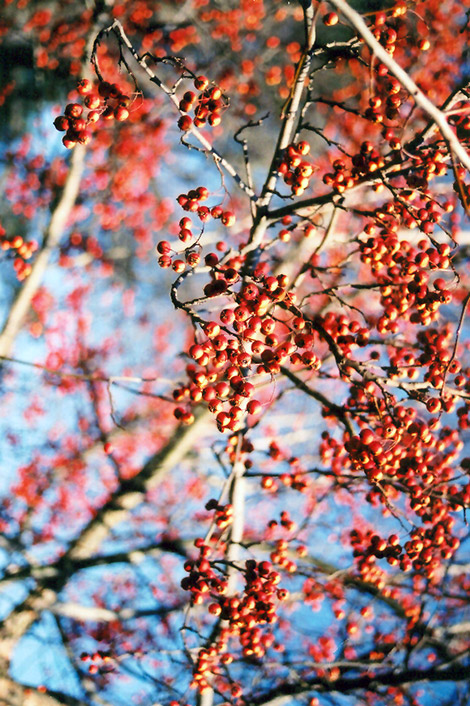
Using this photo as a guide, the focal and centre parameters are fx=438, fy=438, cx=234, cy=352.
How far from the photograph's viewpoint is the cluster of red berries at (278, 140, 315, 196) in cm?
265

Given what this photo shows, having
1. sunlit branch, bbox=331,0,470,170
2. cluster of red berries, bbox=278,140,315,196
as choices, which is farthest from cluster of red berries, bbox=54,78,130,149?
sunlit branch, bbox=331,0,470,170

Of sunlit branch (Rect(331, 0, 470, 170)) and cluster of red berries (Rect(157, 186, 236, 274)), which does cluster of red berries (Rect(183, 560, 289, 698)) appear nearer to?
cluster of red berries (Rect(157, 186, 236, 274))

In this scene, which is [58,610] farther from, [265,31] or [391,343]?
[265,31]

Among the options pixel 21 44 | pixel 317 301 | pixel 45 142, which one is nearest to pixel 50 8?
pixel 21 44

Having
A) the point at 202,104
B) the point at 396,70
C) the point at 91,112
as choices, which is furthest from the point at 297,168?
the point at 91,112

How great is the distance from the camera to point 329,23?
249 cm

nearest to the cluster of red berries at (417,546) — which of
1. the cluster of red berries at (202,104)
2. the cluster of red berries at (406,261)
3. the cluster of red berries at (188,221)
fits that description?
the cluster of red berries at (406,261)

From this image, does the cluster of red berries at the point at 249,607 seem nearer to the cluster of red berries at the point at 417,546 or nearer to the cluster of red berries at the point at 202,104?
the cluster of red berries at the point at 417,546

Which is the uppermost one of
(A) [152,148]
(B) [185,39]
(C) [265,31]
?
(C) [265,31]

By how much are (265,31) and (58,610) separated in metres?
13.2

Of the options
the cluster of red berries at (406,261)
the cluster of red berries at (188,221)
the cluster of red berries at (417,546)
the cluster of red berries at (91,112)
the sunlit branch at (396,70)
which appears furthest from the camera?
the cluster of red berries at (417,546)

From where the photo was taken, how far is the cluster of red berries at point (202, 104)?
2338 millimetres

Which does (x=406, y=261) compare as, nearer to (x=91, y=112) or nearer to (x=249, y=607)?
(x=91, y=112)

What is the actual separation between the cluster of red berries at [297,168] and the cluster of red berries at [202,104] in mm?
554
